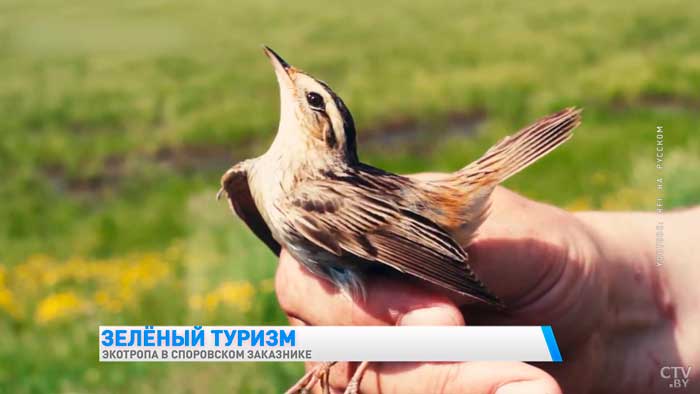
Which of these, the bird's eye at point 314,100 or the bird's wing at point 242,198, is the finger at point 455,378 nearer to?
the bird's wing at point 242,198

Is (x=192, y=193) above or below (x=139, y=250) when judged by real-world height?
above

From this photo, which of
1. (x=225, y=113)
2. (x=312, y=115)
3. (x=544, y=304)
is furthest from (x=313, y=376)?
(x=225, y=113)

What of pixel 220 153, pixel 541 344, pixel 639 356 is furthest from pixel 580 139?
pixel 541 344

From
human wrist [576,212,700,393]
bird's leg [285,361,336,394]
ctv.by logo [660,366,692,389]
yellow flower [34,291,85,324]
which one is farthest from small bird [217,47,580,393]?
yellow flower [34,291,85,324]

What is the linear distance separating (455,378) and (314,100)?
1.73ft

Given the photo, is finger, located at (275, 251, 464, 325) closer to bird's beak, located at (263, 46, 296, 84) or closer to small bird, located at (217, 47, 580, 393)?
small bird, located at (217, 47, 580, 393)

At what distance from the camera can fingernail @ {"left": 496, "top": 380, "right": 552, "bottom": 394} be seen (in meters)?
1.30

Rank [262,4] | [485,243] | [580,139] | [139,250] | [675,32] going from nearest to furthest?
[485,243], [139,250], [580,139], [262,4], [675,32]

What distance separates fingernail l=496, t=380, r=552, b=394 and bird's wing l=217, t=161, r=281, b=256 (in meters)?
0.48

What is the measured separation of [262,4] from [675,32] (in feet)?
15.3

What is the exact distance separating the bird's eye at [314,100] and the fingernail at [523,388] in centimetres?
54

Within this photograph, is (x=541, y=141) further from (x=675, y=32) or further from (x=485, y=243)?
(x=675, y=32)

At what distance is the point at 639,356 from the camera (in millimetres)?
2189

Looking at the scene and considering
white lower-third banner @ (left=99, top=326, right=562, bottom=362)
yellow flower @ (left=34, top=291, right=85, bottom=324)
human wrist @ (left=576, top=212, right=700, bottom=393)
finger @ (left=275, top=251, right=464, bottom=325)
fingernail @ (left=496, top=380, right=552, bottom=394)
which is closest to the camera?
white lower-third banner @ (left=99, top=326, right=562, bottom=362)
